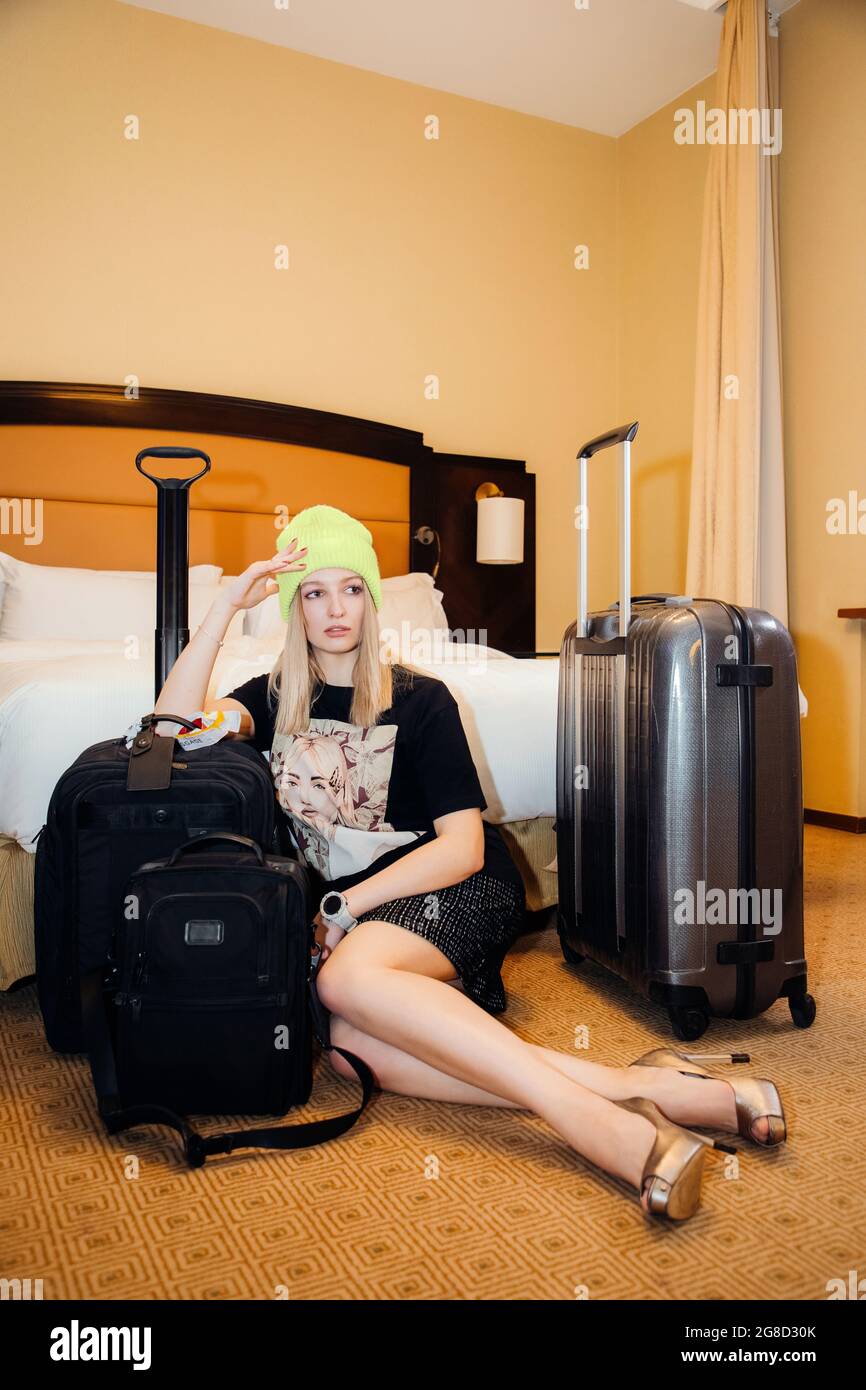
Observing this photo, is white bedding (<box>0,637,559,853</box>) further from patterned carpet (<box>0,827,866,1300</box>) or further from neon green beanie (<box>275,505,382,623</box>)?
patterned carpet (<box>0,827,866,1300</box>)

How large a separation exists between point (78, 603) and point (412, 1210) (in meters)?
2.37

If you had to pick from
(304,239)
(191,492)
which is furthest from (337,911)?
(304,239)

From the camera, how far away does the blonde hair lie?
169 centimetres

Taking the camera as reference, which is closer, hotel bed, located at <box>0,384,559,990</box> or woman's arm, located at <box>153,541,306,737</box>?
woman's arm, located at <box>153,541,306,737</box>

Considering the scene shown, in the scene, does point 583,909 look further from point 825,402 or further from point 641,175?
point 641,175

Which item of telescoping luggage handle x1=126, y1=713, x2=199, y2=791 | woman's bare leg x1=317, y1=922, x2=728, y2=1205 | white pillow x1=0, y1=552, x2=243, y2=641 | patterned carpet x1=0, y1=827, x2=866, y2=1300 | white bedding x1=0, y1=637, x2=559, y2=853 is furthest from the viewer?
white pillow x1=0, y1=552, x2=243, y2=641

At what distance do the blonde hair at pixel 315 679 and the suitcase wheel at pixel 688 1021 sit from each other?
0.74 metres

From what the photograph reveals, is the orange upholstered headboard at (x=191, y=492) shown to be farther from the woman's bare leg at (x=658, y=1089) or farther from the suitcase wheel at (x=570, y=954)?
the woman's bare leg at (x=658, y=1089)

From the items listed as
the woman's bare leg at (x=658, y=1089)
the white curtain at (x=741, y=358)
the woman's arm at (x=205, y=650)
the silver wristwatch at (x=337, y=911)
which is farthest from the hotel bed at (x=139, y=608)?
the white curtain at (x=741, y=358)

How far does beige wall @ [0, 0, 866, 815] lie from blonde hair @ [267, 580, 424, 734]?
2380 mm

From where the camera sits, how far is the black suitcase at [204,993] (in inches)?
53.2

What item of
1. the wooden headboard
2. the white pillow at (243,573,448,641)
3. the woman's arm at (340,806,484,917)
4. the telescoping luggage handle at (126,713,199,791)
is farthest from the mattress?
the wooden headboard

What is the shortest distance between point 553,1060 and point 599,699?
0.77 meters

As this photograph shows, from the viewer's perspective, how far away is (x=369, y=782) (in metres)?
1.68
